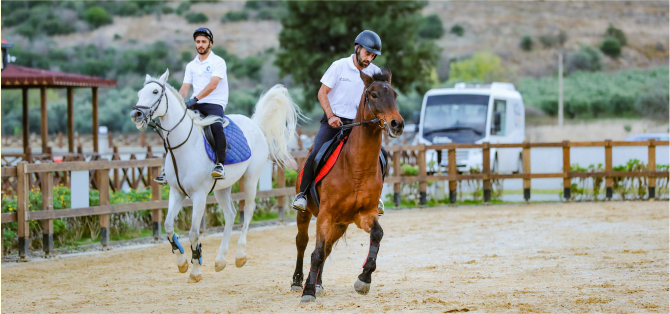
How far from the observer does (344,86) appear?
691cm

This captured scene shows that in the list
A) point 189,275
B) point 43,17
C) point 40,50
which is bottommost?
point 189,275

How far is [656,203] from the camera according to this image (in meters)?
16.1

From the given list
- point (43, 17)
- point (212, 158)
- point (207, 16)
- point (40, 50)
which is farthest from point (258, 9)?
point (212, 158)

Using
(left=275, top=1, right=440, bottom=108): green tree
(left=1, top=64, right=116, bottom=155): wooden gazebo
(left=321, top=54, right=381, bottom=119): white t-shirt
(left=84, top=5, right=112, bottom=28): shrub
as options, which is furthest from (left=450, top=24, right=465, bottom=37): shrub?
(left=321, top=54, right=381, bottom=119): white t-shirt

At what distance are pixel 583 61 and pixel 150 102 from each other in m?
70.9

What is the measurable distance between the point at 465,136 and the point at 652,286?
686 inches

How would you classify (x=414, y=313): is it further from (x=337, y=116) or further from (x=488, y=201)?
(x=488, y=201)

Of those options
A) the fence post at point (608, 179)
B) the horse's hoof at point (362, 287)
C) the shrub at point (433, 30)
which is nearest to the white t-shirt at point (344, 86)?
the horse's hoof at point (362, 287)

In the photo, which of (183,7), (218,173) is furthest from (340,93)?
(183,7)

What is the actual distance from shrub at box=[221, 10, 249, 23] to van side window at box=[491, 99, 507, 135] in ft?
240

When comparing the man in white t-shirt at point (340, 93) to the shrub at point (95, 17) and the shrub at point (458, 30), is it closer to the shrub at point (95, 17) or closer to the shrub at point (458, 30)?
the shrub at point (458, 30)

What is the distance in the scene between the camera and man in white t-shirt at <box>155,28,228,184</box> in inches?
339

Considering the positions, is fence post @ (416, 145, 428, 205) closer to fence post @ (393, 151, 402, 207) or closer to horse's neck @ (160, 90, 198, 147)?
fence post @ (393, 151, 402, 207)

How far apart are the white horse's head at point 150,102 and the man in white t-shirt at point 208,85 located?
0.50m
